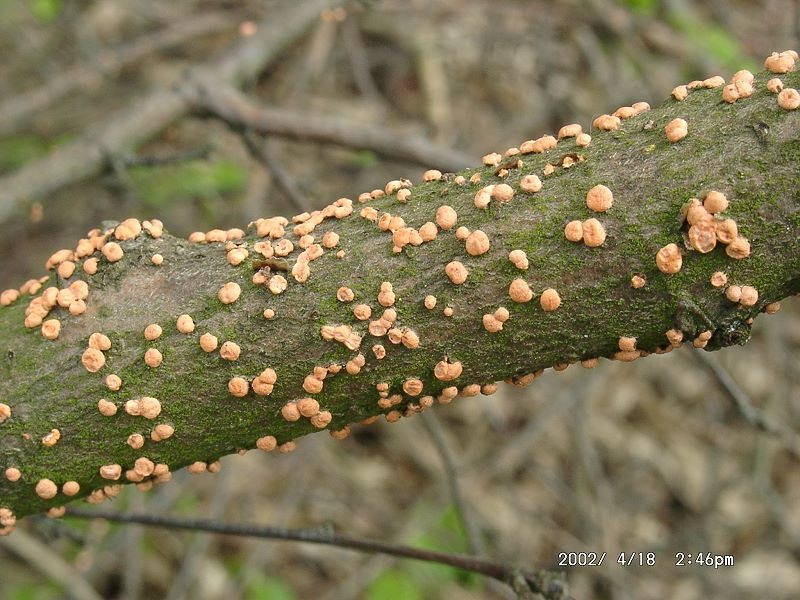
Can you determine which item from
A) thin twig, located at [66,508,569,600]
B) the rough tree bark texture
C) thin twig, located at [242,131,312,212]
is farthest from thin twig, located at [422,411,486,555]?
the rough tree bark texture

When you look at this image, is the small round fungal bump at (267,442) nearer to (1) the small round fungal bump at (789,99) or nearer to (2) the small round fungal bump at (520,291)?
(2) the small round fungal bump at (520,291)

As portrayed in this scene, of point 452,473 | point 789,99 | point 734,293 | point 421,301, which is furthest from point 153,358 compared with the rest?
point 452,473

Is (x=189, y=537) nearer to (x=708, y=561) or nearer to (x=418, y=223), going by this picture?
(x=708, y=561)

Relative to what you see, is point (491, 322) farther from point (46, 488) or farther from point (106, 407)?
point (46, 488)

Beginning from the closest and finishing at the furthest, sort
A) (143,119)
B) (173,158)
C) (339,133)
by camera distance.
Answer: (173,158)
(339,133)
(143,119)

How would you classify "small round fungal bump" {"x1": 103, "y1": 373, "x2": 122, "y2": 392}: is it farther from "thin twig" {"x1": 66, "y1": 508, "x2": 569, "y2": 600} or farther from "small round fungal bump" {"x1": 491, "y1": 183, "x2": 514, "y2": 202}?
"small round fungal bump" {"x1": 491, "y1": 183, "x2": 514, "y2": 202}
